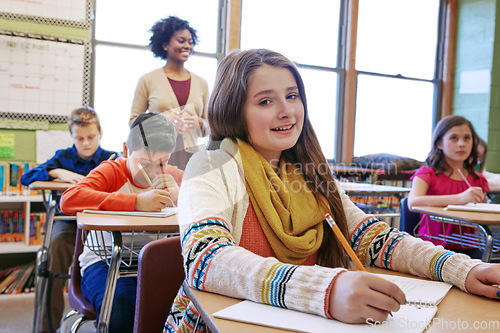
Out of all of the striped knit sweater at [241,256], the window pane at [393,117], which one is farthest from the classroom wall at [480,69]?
the striped knit sweater at [241,256]

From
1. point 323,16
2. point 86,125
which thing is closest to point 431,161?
point 86,125

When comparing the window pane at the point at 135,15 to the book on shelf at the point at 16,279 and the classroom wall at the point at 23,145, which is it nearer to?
the classroom wall at the point at 23,145

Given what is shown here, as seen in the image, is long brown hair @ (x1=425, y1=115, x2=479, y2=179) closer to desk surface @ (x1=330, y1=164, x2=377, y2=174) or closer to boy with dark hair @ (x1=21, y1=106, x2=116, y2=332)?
desk surface @ (x1=330, y1=164, x2=377, y2=174)

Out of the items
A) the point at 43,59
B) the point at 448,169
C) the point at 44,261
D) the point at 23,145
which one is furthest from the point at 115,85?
the point at 448,169

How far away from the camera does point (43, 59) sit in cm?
326

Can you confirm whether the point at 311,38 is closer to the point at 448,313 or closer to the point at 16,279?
the point at 16,279

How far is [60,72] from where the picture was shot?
3307 millimetres

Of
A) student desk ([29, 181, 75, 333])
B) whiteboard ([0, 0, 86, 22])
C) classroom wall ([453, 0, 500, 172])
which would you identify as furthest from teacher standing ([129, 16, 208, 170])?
classroom wall ([453, 0, 500, 172])

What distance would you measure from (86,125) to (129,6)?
1.45 metres

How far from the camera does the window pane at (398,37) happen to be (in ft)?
15.4

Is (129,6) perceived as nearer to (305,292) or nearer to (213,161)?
(213,161)

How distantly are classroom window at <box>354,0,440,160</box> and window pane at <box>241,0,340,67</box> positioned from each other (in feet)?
1.14

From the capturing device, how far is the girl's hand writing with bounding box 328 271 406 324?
54 centimetres

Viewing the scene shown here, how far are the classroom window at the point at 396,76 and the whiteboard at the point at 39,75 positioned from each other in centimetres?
285
